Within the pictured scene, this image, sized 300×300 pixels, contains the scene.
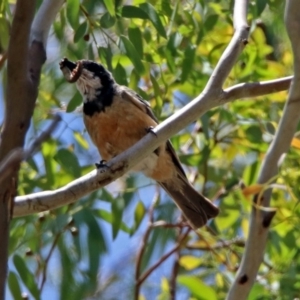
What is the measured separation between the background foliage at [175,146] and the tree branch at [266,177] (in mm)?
103

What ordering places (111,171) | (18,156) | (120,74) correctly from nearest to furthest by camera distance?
(18,156) → (111,171) → (120,74)

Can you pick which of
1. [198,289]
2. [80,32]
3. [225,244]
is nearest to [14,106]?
[80,32]

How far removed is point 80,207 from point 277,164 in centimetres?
96

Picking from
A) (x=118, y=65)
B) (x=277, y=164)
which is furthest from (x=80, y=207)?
(x=277, y=164)

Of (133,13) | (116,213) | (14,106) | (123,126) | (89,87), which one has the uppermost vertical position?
(89,87)

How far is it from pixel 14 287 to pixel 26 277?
0.07 m

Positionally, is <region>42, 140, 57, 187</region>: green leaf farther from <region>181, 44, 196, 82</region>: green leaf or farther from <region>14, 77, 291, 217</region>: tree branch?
<region>14, 77, 291, 217</region>: tree branch

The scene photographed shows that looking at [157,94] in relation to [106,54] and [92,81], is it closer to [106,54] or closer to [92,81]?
[106,54]

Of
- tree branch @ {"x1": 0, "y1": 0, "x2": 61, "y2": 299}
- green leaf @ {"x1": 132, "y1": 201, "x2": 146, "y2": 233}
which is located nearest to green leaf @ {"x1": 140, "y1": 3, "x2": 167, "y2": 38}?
tree branch @ {"x1": 0, "y1": 0, "x2": 61, "y2": 299}

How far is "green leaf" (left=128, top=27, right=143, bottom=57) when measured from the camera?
3.51 metres

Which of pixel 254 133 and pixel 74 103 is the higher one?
pixel 74 103

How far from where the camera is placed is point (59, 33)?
3.85 m

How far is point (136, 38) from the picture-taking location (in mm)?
3521

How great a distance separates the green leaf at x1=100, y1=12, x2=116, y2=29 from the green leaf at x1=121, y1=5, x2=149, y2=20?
49 mm
